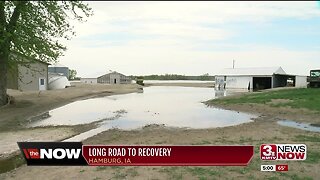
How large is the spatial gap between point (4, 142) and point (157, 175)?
28.2ft

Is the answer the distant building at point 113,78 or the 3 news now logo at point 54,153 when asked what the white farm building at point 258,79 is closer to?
the distant building at point 113,78

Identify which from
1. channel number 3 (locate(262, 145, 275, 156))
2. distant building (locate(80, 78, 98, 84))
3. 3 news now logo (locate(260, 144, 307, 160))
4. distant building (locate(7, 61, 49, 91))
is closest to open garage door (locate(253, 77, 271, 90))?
distant building (locate(7, 61, 49, 91))

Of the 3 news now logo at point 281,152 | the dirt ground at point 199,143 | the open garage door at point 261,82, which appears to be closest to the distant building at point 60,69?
the open garage door at point 261,82

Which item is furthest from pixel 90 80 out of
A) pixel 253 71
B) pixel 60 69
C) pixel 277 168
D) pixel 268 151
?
pixel 277 168

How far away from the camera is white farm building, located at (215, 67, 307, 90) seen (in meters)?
66.9

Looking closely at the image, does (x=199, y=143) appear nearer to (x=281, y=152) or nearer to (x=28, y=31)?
(x=281, y=152)

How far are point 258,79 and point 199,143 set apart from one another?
60.1 m

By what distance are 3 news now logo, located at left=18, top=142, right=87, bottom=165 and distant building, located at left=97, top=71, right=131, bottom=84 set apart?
9542 centimetres

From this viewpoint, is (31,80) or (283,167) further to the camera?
(31,80)

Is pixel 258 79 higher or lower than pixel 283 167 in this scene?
higher

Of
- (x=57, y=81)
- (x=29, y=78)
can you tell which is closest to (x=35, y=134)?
(x=29, y=78)

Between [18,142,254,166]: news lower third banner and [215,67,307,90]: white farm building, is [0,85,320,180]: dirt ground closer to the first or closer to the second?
[18,142,254,166]: news lower third banner

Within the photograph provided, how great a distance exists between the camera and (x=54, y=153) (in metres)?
6.70

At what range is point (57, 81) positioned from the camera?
2403 inches
